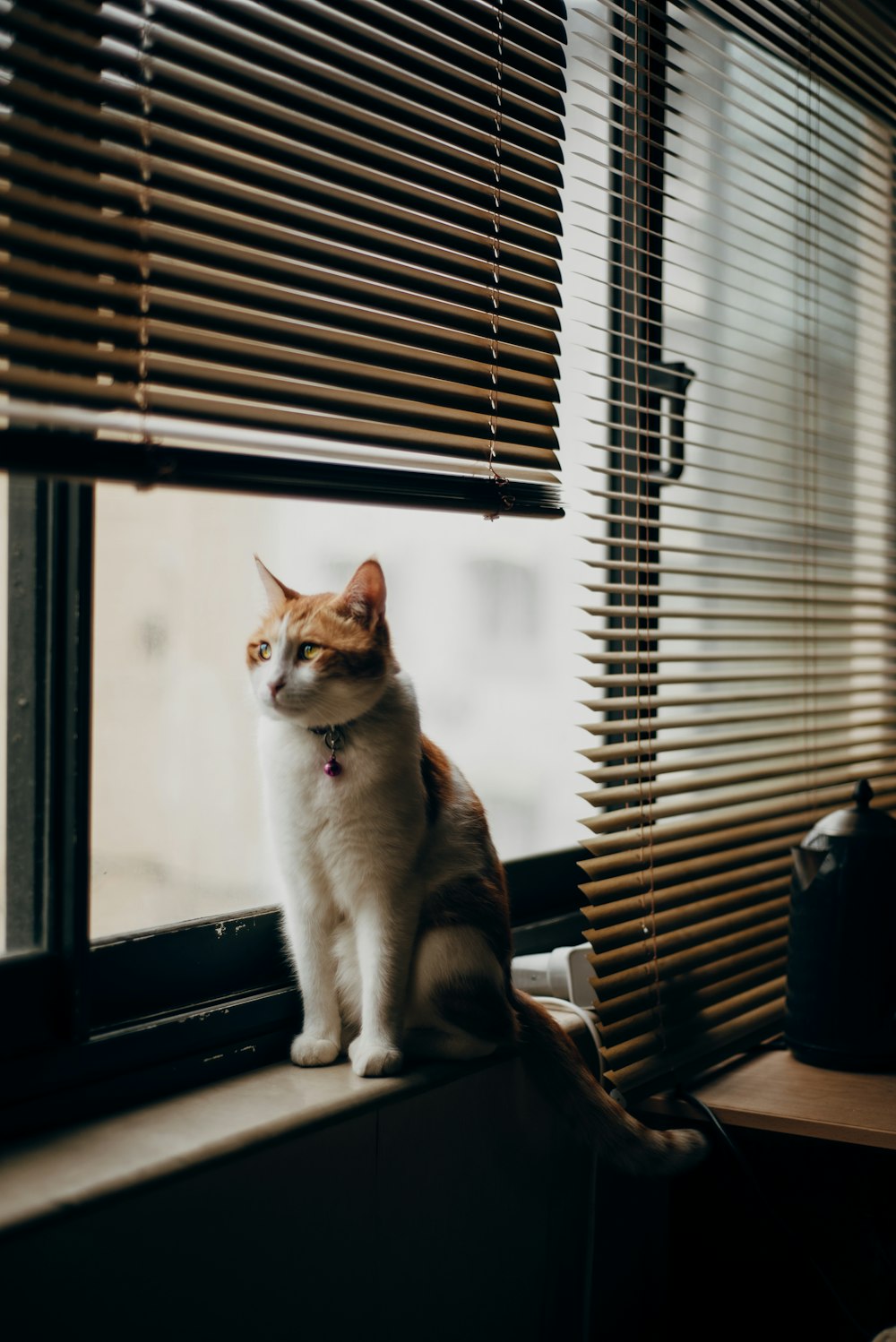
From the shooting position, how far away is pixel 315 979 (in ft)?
3.20

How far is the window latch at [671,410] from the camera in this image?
129 centimetres

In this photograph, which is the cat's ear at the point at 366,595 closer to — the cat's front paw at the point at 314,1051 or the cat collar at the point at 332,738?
the cat collar at the point at 332,738

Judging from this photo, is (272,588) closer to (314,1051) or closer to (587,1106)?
(314,1051)

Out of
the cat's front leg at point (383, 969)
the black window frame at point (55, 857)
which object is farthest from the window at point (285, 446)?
the cat's front leg at point (383, 969)

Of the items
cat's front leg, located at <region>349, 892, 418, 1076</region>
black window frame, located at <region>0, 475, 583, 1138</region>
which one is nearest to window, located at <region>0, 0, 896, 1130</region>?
black window frame, located at <region>0, 475, 583, 1138</region>

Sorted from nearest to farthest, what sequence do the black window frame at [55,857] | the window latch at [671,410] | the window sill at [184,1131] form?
the window sill at [184,1131]
the black window frame at [55,857]
the window latch at [671,410]

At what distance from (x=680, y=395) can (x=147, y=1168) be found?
1.04 m

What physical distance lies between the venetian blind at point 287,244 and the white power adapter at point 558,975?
0.54 m

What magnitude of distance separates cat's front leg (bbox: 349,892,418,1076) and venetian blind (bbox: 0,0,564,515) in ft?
1.21

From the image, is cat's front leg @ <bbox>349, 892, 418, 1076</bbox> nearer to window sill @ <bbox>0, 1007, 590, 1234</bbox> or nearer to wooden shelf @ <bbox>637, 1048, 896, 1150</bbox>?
window sill @ <bbox>0, 1007, 590, 1234</bbox>

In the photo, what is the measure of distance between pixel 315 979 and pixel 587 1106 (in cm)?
30

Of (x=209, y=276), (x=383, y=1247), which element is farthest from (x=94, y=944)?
(x=209, y=276)

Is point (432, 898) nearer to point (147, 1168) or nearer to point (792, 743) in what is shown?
point (147, 1168)

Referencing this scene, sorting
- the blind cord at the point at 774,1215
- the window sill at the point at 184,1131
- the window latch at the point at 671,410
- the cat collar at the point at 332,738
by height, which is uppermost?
the window latch at the point at 671,410
